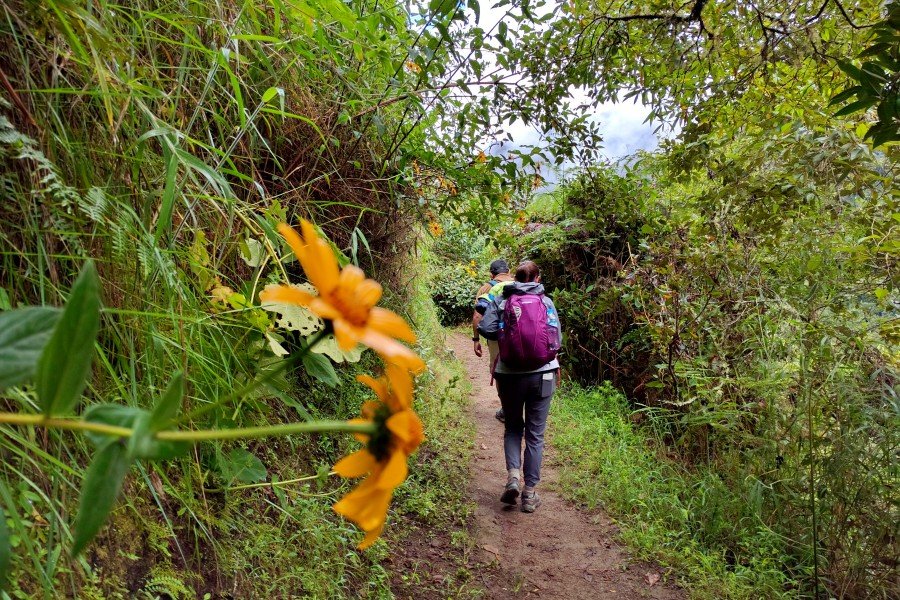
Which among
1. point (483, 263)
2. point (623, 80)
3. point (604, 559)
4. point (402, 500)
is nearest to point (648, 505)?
point (604, 559)

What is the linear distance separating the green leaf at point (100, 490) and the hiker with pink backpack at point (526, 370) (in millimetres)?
3203

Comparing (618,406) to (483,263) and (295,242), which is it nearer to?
(295,242)

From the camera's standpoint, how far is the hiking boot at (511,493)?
345 centimetres

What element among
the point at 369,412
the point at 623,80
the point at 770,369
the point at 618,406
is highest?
the point at 623,80

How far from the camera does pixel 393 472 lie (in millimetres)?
353

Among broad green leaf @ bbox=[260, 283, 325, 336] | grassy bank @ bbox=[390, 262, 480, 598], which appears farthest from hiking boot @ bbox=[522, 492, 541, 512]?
broad green leaf @ bbox=[260, 283, 325, 336]

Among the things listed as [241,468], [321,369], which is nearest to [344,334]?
[321,369]

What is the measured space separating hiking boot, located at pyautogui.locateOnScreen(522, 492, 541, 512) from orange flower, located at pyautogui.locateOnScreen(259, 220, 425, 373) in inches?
135

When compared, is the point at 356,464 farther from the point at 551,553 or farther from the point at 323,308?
the point at 551,553

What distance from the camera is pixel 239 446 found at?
66.4 inches

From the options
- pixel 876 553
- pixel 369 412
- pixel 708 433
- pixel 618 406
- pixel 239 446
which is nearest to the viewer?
pixel 369 412

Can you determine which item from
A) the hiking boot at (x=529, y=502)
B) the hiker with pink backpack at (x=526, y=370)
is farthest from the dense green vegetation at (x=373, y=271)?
the hiker with pink backpack at (x=526, y=370)

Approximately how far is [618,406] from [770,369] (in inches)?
80.0

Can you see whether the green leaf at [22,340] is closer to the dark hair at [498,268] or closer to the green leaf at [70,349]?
the green leaf at [70,349]
